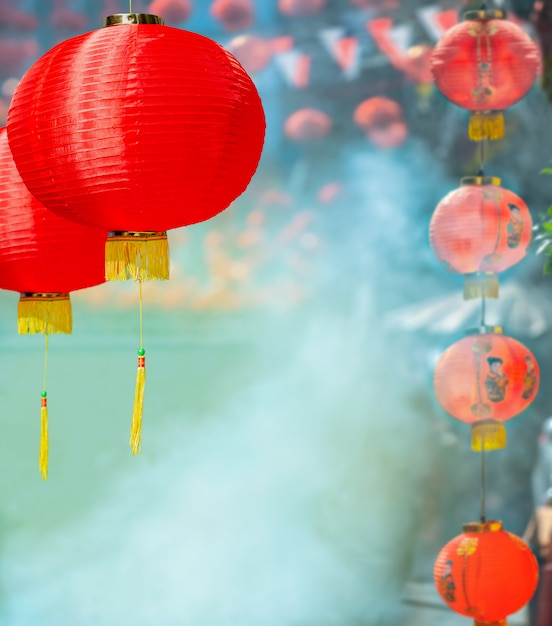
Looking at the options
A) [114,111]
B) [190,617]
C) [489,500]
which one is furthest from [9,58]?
[114,111]

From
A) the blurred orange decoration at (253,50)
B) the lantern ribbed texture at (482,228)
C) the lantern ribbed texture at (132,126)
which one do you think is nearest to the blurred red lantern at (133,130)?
the lantern ribbed texture at (132,126)

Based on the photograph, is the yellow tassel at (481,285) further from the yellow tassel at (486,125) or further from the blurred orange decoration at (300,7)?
the blurred orange decoration at (300,7)

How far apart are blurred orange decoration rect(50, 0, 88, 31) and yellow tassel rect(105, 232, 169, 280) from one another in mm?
2839

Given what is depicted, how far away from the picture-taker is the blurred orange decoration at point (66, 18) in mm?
4438

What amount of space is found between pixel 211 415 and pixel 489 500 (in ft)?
3.86

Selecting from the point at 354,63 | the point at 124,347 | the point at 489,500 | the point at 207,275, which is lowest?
the point at 489,500

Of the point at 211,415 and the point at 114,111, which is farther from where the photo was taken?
the point at 211,415

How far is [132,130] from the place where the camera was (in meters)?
1.69

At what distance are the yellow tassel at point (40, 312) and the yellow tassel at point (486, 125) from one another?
1395 millimetres

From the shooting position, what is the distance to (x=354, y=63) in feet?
14.7

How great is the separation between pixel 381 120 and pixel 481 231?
1633 millimetres

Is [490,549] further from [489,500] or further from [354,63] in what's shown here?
[354,63]

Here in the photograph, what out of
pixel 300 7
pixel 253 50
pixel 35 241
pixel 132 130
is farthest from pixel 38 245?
pixel 300 7

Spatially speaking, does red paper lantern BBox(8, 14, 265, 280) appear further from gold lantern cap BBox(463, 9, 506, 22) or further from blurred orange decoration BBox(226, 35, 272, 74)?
blurred orange decoration BBox(226, 35, 272, 74)
